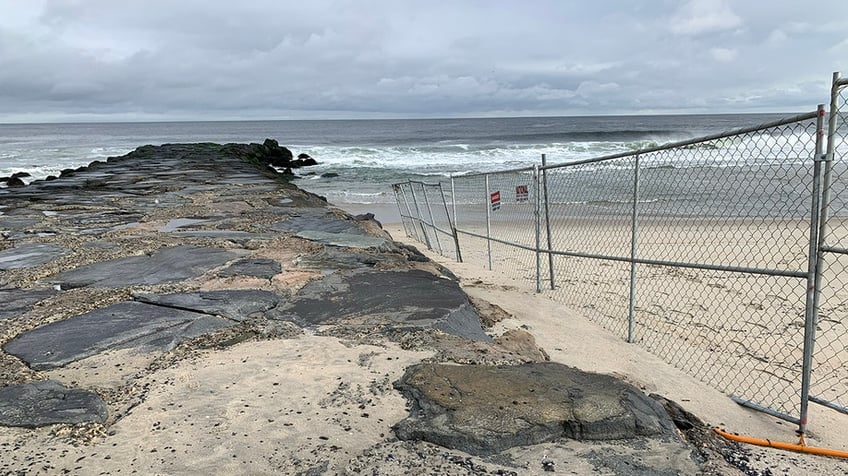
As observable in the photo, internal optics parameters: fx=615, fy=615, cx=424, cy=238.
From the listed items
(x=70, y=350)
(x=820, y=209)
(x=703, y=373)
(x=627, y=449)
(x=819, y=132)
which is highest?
(x=819, y=132)

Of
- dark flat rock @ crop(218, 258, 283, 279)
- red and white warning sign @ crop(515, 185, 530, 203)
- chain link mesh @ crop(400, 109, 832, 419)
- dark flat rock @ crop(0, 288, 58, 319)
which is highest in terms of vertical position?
red and white warning sign @ crop(515, 185, 530, 203)

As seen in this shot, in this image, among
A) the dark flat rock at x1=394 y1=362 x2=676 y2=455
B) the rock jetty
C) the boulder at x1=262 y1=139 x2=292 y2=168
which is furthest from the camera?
A: the boulder at x1=262 y1=139 x2=292 y2=168

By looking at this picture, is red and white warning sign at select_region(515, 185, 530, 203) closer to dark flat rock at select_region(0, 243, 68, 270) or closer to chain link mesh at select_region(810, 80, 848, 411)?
chain link mesh at select_region(810, 80, 848, 411)

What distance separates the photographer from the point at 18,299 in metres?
3.63

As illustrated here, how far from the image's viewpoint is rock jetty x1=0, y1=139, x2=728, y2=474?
2.04m

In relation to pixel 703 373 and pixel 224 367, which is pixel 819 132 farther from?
pixel 224 367

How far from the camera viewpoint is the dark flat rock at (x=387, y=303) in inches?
134

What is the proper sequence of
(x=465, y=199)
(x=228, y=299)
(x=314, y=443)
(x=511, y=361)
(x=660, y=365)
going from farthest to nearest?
(x=465, y=199) → (x=660, y=365) → (x=228, y=299) → (x=511, y=361) → (x=314, y=443)

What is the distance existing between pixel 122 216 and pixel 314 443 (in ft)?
19.3

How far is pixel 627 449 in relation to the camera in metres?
2.13

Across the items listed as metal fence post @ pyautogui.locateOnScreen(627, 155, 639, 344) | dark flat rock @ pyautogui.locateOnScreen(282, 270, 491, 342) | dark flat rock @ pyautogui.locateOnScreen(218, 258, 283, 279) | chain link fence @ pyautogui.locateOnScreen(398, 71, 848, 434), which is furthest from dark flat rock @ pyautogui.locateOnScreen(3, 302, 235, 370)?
metal fence post @ pyautogui.locateOnScreen(627, 155, 639, 344)

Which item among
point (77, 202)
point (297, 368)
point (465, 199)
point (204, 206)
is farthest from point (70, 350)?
point (465, 199)

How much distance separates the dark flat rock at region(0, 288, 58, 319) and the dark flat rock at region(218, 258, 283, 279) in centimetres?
105

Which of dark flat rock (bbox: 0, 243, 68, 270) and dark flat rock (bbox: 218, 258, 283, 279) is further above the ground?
dark flat rock (bbox: 0, 243, 68, 270)
